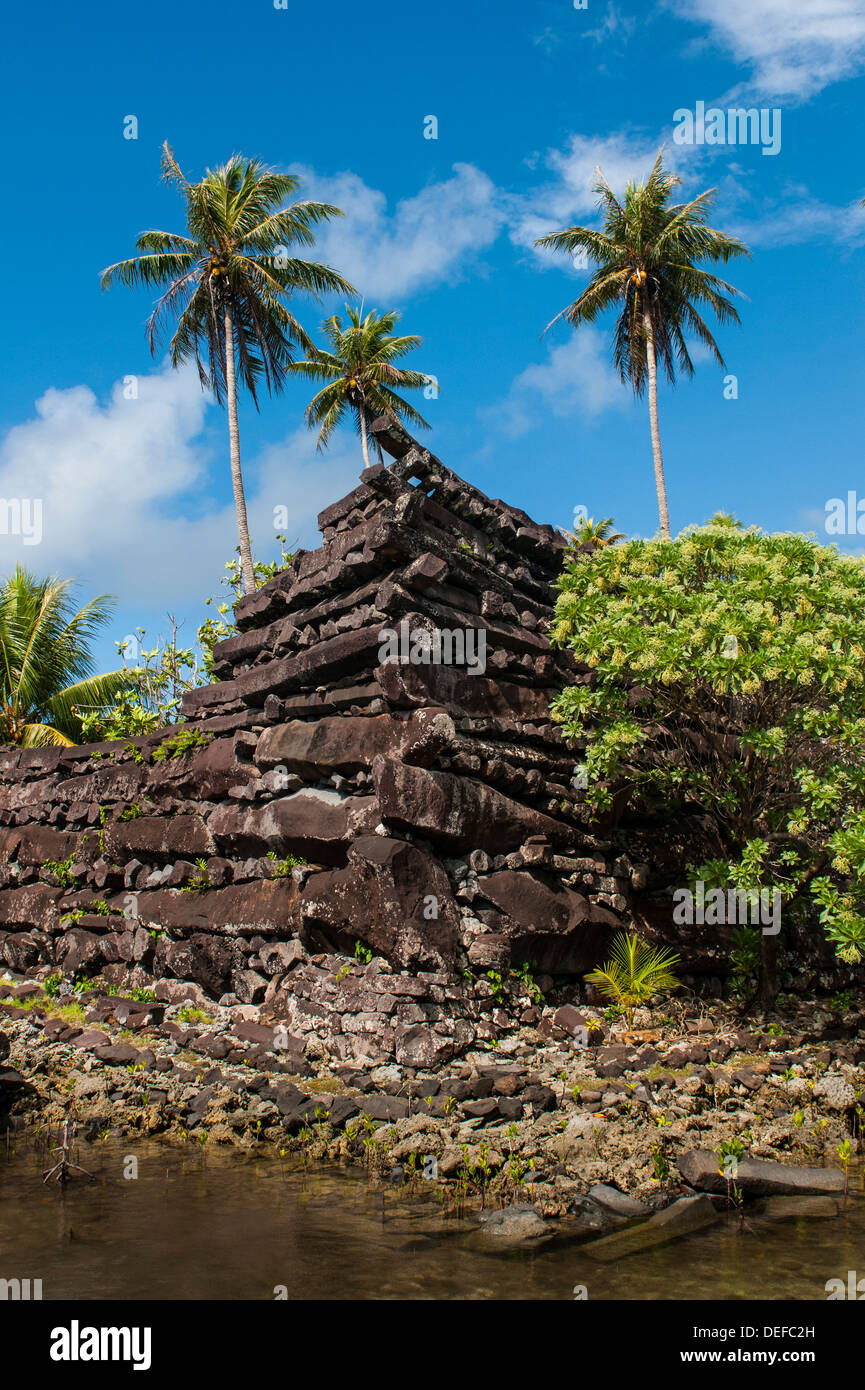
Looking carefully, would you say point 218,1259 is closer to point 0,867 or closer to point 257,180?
point 0,867

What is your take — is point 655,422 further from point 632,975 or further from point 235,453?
point 632,975

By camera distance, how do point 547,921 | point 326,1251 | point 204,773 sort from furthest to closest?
point 204,773 < point 547,921 < point 326,1251

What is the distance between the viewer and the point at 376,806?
7641 millimetres

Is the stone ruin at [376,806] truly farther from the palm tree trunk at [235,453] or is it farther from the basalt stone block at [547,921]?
the palm tree trunk at [235,453]

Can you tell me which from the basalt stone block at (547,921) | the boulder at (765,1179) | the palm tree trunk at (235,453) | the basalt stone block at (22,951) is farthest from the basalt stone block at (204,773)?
the palm tree trunk at (235,453)

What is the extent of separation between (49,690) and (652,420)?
15.8 meters

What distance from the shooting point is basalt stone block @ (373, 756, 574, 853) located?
295 inches

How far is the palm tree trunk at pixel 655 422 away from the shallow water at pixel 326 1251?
60.5 ft

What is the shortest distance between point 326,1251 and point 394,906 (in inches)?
129

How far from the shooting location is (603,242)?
22969mm

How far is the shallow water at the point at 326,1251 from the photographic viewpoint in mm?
3646

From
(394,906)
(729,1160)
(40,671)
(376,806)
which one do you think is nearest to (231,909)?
(376,806)

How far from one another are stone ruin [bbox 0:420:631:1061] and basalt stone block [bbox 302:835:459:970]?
0.02 meters

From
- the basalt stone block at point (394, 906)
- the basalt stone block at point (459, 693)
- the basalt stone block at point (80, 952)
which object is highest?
the basalt stone block at point (459, 693)
